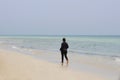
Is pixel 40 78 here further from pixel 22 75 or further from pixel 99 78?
pixel 99 78

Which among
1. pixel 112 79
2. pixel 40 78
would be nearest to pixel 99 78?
pixel 112 79

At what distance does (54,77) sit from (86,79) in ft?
3.80

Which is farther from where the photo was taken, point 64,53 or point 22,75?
point 64,53

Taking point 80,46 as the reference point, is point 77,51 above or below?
above

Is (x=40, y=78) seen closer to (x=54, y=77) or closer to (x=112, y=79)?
(x=54, y=77)

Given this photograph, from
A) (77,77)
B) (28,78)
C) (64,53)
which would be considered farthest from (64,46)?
(28,78)

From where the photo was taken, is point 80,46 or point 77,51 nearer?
point 77,51

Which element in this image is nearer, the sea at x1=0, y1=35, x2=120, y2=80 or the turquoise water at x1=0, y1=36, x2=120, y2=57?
the sea at x1=0, y1=35, x2=120, y2=80

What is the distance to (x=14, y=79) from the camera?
9773 mm

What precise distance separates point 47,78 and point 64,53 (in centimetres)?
590

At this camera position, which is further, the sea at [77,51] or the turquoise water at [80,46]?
the turquoise water at [80,46]

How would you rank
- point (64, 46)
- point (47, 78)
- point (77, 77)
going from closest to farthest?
point (47, 78) < point (77, 77) < point (64, 46)

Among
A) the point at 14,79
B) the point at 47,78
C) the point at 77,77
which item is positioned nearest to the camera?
the point at 14,79

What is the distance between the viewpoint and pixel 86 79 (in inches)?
426
